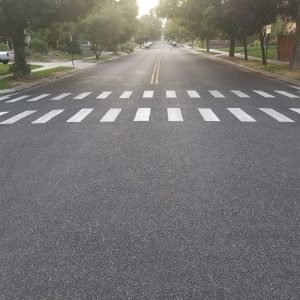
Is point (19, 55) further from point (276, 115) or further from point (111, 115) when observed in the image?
point (276, 115)

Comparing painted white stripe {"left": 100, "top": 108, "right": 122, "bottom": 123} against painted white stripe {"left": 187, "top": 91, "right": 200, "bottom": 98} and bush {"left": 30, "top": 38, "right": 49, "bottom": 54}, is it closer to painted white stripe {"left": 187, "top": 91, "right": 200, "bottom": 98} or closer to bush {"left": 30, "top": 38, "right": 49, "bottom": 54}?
painted white stripe {"left": 187, "top": 91, "right": 200, "bottom": 98}

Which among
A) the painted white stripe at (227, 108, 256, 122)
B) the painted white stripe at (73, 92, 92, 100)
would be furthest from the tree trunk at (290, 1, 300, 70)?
the painted white stripe at (73, 92, 92, 100)

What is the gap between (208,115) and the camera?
12.3 m

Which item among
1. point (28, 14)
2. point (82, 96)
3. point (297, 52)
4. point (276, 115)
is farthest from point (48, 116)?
point (297, 52)

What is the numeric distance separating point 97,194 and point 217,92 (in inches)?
495

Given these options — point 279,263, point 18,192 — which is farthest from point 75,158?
point 279,263

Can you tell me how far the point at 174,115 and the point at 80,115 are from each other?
9.96ft

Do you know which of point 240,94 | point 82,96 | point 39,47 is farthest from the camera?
point 39,47

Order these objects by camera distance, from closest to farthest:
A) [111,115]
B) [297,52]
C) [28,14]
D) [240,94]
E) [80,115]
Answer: [111,115], [80,115], [240,94], [28,14], [297,52]

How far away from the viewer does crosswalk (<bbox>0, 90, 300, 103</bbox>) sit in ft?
53.6

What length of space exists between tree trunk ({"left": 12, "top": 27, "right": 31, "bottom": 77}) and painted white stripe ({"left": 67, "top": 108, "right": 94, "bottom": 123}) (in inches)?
485

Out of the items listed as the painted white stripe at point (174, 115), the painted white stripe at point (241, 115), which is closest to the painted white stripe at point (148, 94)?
the painted white stripe at point (174, 115)

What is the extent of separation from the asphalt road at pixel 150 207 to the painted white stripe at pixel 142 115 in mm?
201

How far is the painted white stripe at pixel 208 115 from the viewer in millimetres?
11627
